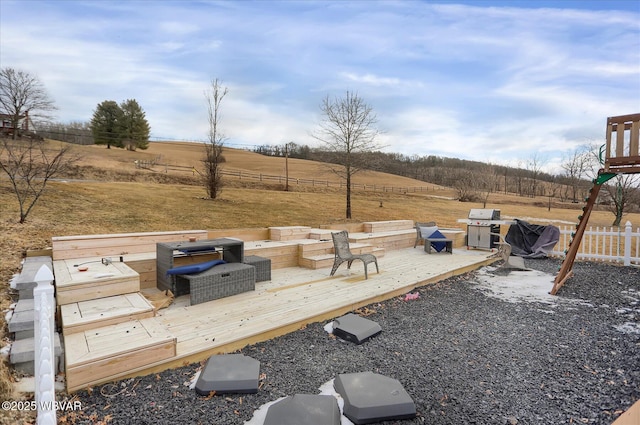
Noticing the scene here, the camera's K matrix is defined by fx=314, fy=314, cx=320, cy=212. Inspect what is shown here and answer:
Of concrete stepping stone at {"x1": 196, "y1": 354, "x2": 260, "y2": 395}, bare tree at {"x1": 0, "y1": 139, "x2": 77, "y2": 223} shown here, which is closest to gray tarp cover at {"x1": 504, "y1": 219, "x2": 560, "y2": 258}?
concrete stepping stone at {"x1": 196, "y1": 354, "x2": 260, "y2": 395}

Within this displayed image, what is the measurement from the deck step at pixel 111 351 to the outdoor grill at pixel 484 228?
9215mm

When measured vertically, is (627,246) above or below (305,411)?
above

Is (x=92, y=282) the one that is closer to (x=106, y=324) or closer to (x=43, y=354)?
(x=106, y=324)

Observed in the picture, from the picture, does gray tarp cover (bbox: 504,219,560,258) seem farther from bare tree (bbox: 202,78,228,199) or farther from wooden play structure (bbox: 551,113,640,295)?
bare tree (bbox: 202,78,228,199)

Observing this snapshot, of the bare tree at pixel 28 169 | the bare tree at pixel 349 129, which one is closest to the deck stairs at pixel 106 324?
the bare tree at pixel 28 169

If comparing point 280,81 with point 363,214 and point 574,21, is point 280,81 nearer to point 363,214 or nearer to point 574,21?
point 363,214

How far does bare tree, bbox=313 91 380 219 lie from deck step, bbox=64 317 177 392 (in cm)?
1183

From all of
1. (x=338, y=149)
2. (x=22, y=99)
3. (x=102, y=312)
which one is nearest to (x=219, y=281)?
(x=102, y=312)

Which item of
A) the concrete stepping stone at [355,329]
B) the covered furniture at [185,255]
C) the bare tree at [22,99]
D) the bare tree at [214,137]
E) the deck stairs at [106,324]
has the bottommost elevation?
the concrete stepping stone at [355,329]

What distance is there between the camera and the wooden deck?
2.62 metres

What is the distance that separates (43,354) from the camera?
1.84 m

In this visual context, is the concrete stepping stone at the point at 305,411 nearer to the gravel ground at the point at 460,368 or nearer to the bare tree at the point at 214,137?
the gravel ground at the point at 460,368

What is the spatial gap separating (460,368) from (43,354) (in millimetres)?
3211

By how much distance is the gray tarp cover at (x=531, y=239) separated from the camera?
9086 millimetres
